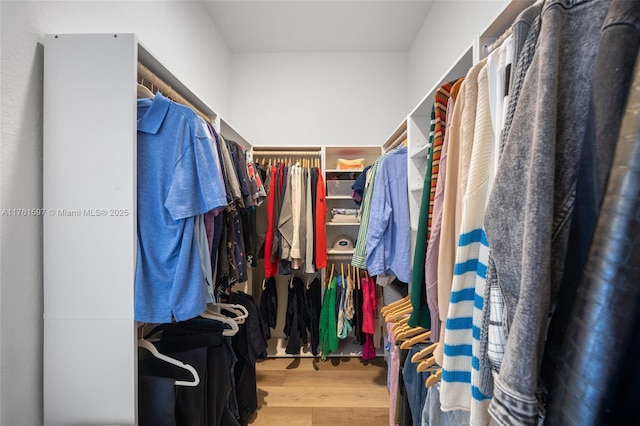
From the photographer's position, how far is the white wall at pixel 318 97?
2467mm

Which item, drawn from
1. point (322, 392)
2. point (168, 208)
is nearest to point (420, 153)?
point (168, 208)

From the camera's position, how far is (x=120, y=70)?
0.81m

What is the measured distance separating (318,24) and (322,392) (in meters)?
2.93

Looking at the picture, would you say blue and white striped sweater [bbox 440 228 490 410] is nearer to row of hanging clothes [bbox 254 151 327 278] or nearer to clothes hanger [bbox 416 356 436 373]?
clothes hanger [bbox 416 356 436 373]

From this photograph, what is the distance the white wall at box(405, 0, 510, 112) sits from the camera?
128cm

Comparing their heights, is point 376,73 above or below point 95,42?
above

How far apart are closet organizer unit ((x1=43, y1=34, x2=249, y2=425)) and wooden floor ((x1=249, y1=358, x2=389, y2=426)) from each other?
1.15 m

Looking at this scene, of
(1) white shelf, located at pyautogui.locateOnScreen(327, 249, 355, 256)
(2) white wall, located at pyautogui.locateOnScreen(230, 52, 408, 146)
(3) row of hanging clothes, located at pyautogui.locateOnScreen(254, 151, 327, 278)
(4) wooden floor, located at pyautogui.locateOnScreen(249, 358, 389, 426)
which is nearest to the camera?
(4) wooden floor, located at pyautogui.locateOnScreen(249, 358, 389, 426)

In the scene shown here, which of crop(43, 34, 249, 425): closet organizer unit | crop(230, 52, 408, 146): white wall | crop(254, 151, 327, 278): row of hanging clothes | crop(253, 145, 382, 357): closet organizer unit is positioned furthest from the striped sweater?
crop(230, 52, 408, 146): white wall

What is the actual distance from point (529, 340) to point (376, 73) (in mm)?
2679

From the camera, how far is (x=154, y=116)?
0.90 metres

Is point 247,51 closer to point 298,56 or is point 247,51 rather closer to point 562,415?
point 298,56

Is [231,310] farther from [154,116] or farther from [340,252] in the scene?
[340,252]

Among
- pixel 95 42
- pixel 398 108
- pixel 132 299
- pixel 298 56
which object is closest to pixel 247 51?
pixel 298 56
